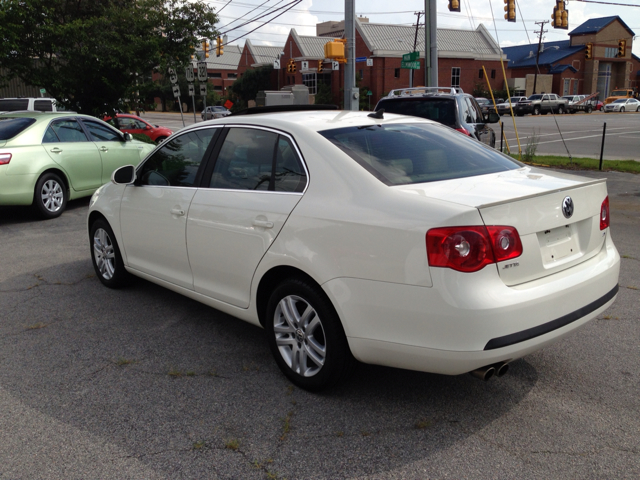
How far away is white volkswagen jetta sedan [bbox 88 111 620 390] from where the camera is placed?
2.95 metres

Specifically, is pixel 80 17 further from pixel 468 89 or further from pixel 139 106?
pixel 468 89

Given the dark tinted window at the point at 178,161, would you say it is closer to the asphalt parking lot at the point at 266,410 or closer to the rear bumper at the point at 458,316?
the asphalt parking lot at the point at 266,410

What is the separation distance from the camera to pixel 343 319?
129 inches

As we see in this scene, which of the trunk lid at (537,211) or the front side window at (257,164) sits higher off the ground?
the front side window at (257,164)

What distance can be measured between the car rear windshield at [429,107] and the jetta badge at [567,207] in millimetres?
8090

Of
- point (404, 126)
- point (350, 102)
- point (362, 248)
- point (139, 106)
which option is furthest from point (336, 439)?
point (139, 106)

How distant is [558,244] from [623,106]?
62610 mm

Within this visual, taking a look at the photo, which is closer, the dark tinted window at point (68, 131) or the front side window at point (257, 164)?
the front side window at point (257, 164)

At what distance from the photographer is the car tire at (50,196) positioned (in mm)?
9305

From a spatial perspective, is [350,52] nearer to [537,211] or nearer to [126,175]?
[126,175]

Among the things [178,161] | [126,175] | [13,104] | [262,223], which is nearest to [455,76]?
[13,104]

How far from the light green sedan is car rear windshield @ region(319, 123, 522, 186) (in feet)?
22.6

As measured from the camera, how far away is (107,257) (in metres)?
5.76

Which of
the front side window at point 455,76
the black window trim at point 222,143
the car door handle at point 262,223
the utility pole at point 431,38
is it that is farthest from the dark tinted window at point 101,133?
the front side window at point 455,76
